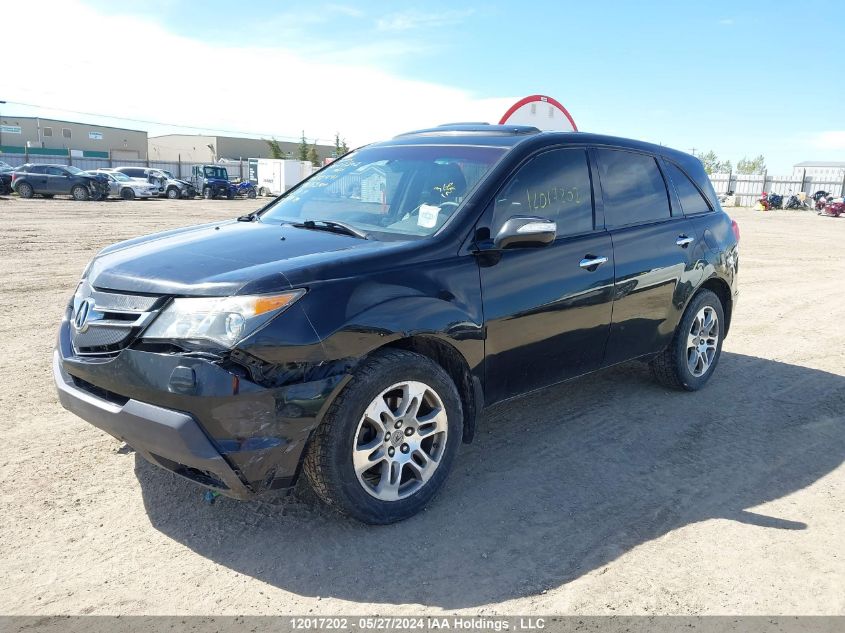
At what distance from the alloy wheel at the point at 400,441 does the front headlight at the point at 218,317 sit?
64 centimetres

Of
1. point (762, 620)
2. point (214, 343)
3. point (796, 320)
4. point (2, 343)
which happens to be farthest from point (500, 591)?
point (796, 320)

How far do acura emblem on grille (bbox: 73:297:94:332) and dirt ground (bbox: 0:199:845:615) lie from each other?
0.91 m

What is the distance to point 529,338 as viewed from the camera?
3689 mm

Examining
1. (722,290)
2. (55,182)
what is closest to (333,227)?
(722,290)

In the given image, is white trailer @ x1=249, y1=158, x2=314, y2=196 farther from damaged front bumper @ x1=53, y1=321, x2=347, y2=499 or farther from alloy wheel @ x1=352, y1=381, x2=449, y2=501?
damaged front bumper @ x1=53, y1=321, x2=347, y2=499

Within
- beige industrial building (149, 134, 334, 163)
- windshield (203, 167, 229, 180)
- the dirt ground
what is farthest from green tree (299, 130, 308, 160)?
the dirt ground

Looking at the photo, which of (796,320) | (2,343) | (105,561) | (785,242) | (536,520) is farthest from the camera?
(785,242)

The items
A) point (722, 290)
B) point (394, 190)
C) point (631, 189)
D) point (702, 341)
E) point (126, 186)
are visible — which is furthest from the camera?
point (126, 186)

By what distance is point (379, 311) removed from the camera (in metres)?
2.98

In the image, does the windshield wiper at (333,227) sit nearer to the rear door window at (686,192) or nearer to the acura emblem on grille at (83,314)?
the acura emblem on grille at (83,314)

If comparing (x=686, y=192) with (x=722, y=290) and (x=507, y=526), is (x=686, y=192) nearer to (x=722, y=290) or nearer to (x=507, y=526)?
Result: (x=722, y=290)

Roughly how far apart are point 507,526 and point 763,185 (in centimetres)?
5252

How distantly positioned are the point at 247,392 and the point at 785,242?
65.7 ft

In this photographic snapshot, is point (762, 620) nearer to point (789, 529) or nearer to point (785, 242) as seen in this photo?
point (789, 529)
